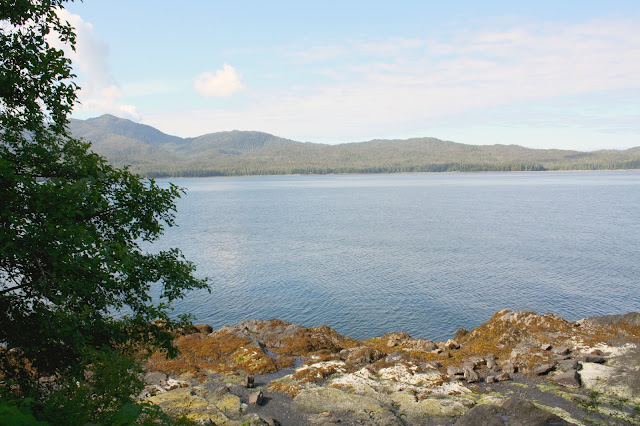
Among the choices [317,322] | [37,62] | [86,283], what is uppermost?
[37,62]

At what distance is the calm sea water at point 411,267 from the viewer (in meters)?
40.3

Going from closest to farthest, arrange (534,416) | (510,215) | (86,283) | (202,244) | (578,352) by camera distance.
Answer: (86,283) < (534,416) < (578,352) < (202,244) < (510,215)

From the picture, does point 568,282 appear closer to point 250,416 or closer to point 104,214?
point 250,416

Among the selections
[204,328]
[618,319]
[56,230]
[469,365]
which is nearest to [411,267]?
[618,319]

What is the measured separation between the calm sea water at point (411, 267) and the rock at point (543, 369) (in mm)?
10363

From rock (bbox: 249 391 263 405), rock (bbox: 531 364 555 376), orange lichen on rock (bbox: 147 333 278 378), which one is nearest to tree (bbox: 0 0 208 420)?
rock (bbox: 249 391 263 405)

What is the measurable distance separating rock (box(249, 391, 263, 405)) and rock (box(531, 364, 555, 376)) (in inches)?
604

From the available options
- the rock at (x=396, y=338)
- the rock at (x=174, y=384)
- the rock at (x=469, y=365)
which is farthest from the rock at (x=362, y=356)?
the rock at (x=174, y=384)

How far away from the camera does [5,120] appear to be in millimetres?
12211

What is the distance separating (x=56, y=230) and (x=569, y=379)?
24.6 metres

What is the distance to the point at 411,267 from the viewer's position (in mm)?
56062

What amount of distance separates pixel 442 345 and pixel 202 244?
52.1 metres

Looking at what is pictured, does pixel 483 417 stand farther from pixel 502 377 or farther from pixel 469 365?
pixel 469 365

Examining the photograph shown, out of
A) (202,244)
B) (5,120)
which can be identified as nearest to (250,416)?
(5,120)
